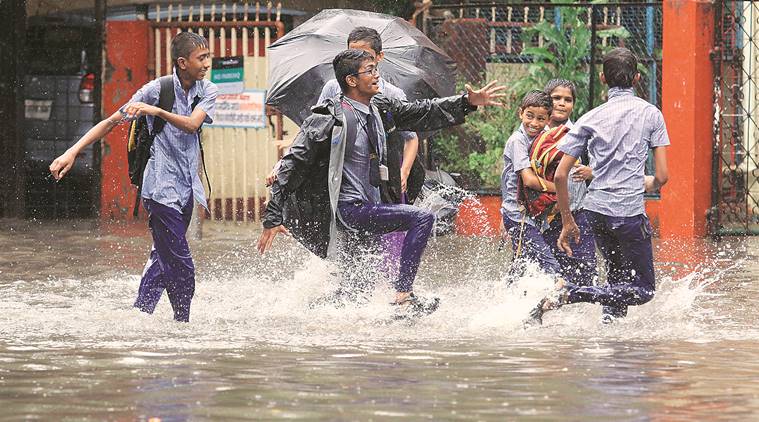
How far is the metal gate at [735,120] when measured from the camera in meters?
16.0

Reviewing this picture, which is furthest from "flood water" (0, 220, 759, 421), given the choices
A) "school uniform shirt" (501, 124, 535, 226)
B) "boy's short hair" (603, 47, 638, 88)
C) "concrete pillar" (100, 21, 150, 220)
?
"concrete pillar" (100, 21, 150, 220)

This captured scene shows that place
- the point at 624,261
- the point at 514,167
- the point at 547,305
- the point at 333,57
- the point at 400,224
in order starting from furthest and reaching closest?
the point at 333,57
the point at 514,167
the point at 400,224
the point at 547,305
the point at 624,261

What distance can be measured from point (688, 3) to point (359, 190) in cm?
732

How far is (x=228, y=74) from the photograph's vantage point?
56.6 ft

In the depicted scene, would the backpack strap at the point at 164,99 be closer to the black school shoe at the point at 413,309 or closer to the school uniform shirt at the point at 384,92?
the school uniform shirt at the point at 384,92

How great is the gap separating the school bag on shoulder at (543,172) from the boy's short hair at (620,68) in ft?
2.43

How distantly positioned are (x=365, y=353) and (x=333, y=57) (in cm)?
588

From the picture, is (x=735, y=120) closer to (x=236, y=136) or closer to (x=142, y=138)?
(x=236, y=136)

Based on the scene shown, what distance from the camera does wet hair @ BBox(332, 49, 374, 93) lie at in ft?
31.1

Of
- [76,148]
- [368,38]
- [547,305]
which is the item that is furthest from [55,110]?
[547,305]

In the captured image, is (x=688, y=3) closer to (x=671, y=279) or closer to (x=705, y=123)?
(x=705, y=123)

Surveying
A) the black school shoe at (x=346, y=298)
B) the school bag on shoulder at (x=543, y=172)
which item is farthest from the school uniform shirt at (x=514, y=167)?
the black school shoe at (x=346, y=298)

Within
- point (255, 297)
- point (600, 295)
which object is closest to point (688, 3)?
point (255, 297)

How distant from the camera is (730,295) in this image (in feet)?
37.1
